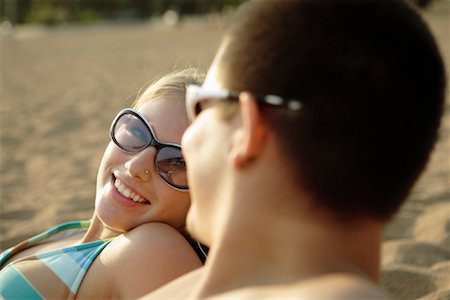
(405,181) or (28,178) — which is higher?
(405,181)

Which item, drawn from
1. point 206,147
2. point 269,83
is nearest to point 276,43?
point 269,83

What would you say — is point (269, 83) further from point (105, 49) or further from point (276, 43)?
point (105, 49)

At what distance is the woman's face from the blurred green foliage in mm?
39233

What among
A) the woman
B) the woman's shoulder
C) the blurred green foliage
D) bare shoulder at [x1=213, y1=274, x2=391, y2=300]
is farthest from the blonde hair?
the blurred green foliage

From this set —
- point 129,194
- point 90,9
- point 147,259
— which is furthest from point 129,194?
point 90,9

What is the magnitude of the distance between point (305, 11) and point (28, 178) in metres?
4.55

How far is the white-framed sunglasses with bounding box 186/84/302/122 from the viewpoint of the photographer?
4.04 feet

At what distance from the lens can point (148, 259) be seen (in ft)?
6.63

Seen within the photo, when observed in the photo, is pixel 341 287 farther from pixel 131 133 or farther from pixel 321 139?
pixel 131 133

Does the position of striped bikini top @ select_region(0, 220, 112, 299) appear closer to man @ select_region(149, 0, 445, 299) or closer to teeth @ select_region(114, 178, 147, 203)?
teeth @ select_region(114, 178, 147, 203)

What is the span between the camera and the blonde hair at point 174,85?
223cm

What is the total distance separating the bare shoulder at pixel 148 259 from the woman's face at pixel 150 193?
8cm

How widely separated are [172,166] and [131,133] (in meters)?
0.17

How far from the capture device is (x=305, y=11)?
125 cm
